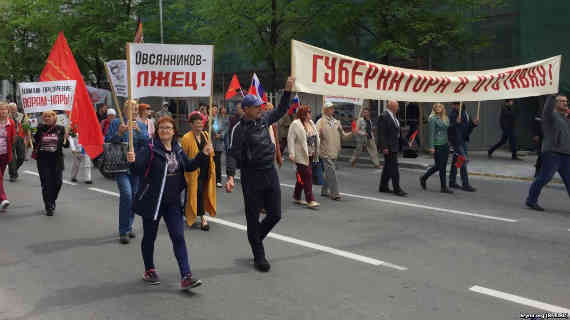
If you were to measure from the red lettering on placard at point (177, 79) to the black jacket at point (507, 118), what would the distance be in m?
12.6

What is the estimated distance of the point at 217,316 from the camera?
4.43m

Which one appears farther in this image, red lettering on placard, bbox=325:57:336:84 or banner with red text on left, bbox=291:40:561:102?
red lettering on placard, bbox=325:57:336:84

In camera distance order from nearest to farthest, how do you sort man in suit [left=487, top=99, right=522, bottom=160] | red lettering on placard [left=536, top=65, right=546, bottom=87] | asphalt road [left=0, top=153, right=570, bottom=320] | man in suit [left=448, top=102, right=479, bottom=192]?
1. asphalt road [left=0, top=153, right=570, bottom=320]
2. red lettering on placard [left=536, top=65, right=546, bottom=87]
3. man in suit [left=448, top=102, right=479, bottom=192]
4. man in suit [left=487, top=99, right=522, bottom=160]

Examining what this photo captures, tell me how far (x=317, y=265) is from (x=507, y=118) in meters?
12.4

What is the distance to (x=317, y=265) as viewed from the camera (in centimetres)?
583

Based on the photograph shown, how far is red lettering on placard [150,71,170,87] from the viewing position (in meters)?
5.82

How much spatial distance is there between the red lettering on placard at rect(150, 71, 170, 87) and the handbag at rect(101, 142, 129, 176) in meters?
1.52

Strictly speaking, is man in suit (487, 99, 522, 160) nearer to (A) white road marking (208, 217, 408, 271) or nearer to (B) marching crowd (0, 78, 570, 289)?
(B) marching crowd (0, 78, 570, 289)

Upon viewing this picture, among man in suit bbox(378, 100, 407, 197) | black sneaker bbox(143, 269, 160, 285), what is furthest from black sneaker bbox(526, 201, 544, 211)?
black sneaker bbox(143, 269, 160, 285)

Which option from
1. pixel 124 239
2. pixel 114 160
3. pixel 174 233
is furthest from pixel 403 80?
pixel 174 233

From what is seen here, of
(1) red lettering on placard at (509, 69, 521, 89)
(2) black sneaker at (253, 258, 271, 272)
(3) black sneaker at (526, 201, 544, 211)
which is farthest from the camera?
(1) red lettering on placard at (509, 69, 521, 89)

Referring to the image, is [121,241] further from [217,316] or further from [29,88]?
[29,88]

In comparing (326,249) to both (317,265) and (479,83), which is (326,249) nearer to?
(317,265)

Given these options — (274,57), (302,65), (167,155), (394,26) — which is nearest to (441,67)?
(394,26)
